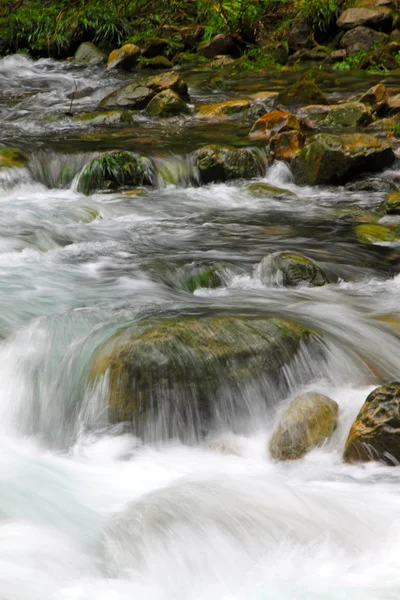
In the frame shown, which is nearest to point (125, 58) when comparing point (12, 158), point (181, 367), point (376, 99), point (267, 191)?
point (376, 99)

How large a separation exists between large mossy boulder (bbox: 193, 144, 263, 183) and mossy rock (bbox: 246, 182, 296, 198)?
52 centimetres

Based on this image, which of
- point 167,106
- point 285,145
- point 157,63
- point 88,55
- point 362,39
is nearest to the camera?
point 285,145

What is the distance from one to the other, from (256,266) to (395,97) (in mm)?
6509

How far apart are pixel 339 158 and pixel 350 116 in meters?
2.47

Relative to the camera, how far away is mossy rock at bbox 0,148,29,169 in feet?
30.5

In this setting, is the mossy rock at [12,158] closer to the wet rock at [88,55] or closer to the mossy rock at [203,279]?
the mossy rock at [203,279]

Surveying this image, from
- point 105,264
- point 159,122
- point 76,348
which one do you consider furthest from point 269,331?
point 159,122

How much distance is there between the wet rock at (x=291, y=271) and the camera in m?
6.00

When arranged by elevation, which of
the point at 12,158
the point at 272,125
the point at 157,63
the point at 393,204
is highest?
the point at 157,63

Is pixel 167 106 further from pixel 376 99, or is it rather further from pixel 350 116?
pixel 376 99

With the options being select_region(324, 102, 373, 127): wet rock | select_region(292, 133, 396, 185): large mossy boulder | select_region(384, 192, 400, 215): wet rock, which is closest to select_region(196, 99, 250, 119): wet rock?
select_region(324, 102, 373, 127): wet rock

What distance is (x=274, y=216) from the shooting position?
809cm

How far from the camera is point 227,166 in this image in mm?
9359

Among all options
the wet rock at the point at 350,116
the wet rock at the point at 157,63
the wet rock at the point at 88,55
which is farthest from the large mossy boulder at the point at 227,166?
the wet rock at the point at 88,55
